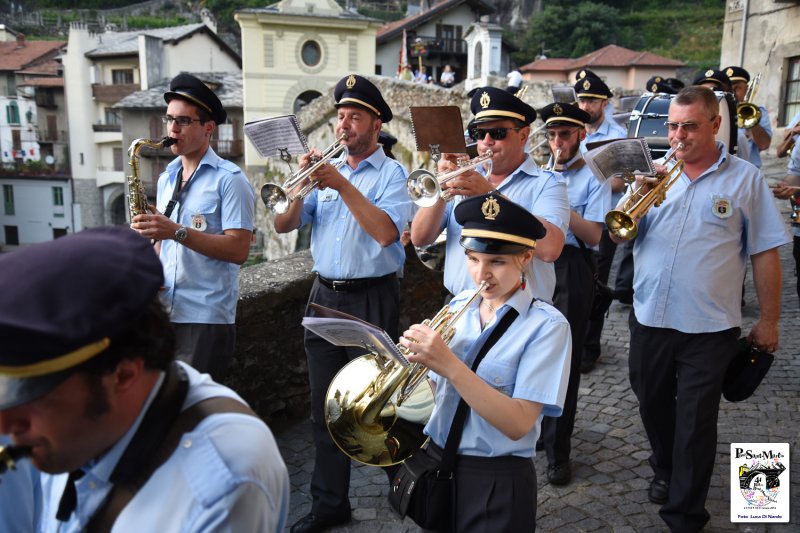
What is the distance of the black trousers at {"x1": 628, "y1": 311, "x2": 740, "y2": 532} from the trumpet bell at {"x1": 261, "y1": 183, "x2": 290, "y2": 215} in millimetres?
2208

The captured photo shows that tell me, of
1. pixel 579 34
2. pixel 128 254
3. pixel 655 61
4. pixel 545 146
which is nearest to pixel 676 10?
pixel 579 34

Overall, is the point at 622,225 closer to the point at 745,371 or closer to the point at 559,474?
the point at 745,371

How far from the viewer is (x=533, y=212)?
12.3 feet

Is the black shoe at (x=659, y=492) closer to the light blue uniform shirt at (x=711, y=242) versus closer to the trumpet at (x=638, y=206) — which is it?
the light blue uniform shirt at (x=711, y=242)

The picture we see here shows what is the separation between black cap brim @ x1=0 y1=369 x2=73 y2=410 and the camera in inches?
49.4

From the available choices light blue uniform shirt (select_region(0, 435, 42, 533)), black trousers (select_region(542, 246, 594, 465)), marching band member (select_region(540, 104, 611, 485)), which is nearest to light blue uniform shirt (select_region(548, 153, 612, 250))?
marching band member (select_region(540, 104, 611, 485))

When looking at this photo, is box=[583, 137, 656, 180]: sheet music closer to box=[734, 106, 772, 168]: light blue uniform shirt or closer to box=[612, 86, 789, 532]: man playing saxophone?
box=[612, 86, 789, 532]: man playing saxophone

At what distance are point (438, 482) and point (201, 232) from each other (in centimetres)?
190

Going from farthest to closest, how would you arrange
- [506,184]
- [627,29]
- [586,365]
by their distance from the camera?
[627,29] < [586,365] < [506,184]

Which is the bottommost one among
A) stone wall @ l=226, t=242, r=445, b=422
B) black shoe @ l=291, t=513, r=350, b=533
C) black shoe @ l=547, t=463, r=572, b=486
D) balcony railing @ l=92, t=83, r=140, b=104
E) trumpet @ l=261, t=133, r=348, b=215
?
black shoe @ l=291, t=513, r=350, b=533

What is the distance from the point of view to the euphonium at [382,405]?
286 cm

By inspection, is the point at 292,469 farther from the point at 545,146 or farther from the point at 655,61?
Result: the point at 655,61

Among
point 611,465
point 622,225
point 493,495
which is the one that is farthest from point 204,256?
point 611,465

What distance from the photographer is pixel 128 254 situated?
132cm
